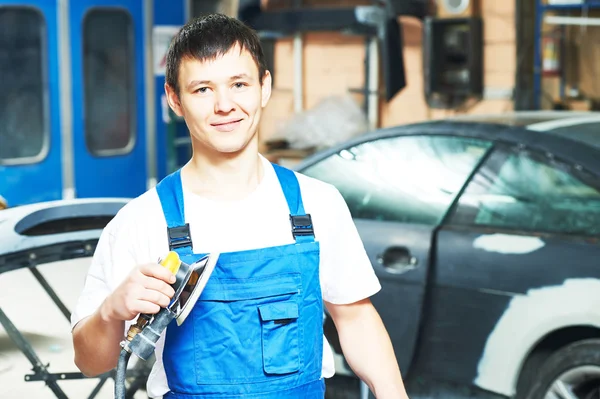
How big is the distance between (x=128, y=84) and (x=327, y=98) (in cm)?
195

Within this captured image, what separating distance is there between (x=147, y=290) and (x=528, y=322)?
2.24m

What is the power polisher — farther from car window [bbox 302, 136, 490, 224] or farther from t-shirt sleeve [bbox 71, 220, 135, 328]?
car window [bbox 302, 136, 490, 224]

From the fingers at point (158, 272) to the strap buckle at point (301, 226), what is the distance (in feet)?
1.11

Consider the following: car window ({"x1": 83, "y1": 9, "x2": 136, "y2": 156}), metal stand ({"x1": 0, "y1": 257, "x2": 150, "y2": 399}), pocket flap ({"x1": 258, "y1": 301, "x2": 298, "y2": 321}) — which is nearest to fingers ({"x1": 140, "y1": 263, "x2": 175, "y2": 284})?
pocket flap ({"x1": 258, "y1": 301, "x2": 298, "y2": 321})

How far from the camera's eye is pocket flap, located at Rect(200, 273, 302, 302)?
6.75 ft

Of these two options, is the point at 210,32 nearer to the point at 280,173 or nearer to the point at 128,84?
the point at 280,173

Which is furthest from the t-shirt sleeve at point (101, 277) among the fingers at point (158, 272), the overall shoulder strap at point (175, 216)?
the fingers at point (158, 272)

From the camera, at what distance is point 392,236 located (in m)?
4.24

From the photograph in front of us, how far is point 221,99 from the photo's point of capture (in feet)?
6.95

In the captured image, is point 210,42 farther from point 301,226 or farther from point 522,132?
point 522,132

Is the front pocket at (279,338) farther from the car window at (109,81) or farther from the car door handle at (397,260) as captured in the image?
the car window at (109,81)

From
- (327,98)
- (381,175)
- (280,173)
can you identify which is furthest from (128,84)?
(280,173)

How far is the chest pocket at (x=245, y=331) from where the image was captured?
2.05 metres

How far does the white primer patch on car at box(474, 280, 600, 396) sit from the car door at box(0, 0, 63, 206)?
4.64 meters
